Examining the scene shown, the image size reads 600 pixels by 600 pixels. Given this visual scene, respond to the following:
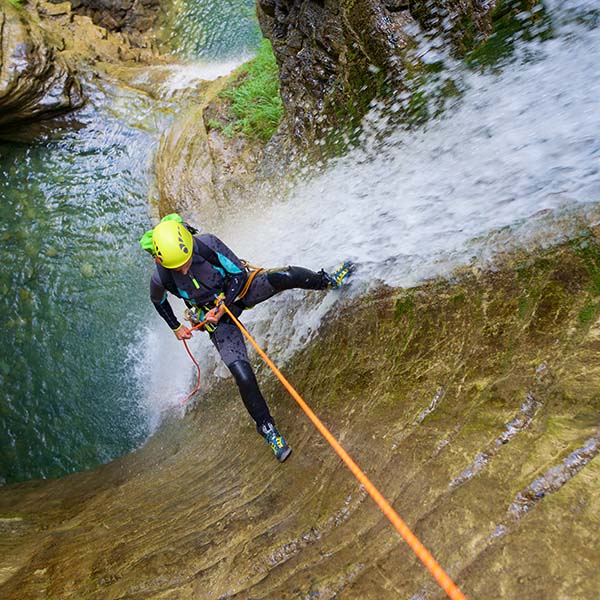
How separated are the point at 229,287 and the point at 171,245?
65cm

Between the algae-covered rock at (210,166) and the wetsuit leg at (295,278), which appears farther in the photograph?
the algae-covered rock at (210,166)

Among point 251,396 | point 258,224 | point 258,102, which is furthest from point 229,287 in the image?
point 258,102

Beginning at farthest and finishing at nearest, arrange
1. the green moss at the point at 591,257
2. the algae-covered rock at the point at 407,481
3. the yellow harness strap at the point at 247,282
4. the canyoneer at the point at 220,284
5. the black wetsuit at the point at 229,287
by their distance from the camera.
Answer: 1. the yellow harness strap at the point at 247,282
2. the black wetsuit at the point at 229,287
3. the canyoneer at the point at 220,284
4. the green moss at the point at 591,257
5. the algae-covered rock at the point at 407,481

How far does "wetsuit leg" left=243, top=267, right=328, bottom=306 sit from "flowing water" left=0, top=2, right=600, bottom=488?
24 cm

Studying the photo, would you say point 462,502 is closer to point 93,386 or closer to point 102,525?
point 102,525

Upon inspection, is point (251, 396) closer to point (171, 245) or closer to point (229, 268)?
point (229, 268)

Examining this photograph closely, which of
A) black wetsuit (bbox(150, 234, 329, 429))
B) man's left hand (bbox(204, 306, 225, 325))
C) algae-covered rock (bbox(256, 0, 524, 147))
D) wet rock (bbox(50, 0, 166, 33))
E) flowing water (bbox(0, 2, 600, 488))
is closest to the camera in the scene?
flowing water (bbox(0, 2, 600, 488))

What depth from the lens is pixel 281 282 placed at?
3.93 meters

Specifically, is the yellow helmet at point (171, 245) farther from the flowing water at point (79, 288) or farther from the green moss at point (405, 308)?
the flowing water at point (79, 288)

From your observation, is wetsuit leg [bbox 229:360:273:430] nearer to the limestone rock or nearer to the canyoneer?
the canyoneer

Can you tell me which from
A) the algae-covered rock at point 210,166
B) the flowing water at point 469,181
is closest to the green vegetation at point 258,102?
the algae-covered rock at point 210,166

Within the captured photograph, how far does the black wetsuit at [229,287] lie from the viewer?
138 inches

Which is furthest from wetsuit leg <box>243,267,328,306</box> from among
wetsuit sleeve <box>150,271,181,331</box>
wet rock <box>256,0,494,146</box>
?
wet rock <box>256,0,494,146</box>

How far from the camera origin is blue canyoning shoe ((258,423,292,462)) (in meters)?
3.15
